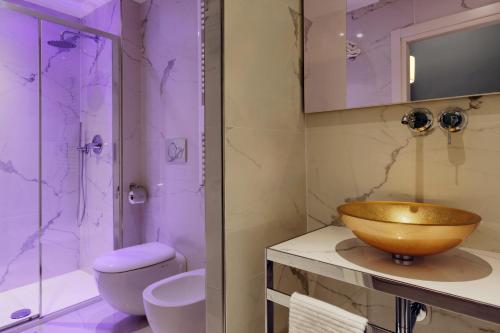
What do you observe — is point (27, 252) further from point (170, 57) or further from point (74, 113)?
point (170, 57)

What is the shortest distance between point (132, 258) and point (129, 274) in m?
0.13

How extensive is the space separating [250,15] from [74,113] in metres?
2.28

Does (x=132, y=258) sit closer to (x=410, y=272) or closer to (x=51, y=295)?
(x=51, y=295)

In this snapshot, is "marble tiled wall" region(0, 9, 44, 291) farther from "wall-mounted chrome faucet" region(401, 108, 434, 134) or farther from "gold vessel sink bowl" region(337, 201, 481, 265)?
"wall-mounted chrome faucet" region(401, 108, 434, 134)

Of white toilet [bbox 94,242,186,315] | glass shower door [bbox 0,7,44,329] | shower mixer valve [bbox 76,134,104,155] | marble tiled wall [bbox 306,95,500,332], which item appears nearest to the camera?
marble tiled wall [bbox 306,95,500,332]

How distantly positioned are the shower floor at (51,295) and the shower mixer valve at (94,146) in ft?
3.66

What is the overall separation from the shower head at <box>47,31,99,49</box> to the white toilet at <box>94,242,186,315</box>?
1856mm

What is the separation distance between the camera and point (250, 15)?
109 cm

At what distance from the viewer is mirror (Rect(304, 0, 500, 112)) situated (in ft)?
3.16

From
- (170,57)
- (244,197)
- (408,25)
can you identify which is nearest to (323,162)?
(244,197)

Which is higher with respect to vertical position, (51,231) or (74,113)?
(74,113)

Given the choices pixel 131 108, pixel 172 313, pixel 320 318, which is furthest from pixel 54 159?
pixel 320 318

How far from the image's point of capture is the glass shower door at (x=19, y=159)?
7.75 feet

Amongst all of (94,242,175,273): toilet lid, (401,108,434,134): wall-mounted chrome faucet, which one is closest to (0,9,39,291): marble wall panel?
(94,242,175,273): toilet lid
